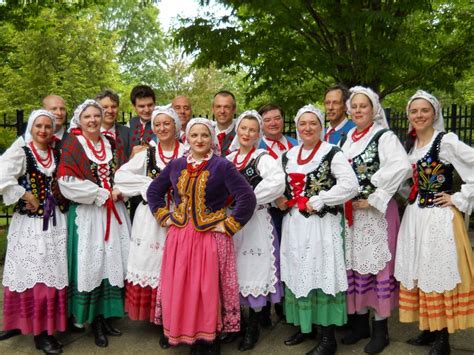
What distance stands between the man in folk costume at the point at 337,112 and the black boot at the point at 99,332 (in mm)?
2473

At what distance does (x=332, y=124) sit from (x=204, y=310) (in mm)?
1996

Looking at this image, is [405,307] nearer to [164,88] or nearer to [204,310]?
[204,310]

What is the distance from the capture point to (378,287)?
379cm

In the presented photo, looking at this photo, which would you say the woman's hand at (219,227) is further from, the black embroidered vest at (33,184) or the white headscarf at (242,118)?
the black embroidered vest at (33,184)

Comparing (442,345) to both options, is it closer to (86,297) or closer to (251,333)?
(251,333)

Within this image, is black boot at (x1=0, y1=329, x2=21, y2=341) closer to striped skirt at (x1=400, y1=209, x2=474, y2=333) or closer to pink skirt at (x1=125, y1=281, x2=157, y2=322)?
pink skirt at (x1=125, y1=281, x2=157, y2=322)

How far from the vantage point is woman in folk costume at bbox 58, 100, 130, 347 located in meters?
3.87

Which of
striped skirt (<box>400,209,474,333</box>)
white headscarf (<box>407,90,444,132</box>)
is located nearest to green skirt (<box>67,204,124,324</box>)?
striped skirt (<box>400,209,474,333</box>)

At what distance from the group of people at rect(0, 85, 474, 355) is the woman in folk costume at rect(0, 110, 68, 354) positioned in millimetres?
10

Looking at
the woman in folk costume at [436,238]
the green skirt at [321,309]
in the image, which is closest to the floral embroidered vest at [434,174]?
the woman in folk costume at [436,238]

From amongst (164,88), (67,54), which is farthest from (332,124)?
(164,88)

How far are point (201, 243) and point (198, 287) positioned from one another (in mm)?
303

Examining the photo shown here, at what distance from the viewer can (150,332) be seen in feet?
14.1

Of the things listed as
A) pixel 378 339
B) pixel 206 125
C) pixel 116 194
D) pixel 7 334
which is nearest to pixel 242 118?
pixel 206 125
